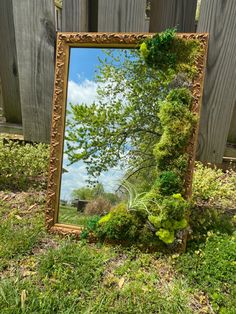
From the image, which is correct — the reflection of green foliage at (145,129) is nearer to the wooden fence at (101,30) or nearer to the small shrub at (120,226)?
the small shrub at (120,226)

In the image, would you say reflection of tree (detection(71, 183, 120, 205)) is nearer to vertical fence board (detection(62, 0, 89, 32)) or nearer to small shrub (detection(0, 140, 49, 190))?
small shrub (detection(0, 140, 49, 190))

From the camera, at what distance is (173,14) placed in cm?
232

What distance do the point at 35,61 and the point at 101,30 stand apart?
700 millimetres

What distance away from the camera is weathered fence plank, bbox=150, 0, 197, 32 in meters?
2.29

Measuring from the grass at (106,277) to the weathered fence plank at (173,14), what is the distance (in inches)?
65.8

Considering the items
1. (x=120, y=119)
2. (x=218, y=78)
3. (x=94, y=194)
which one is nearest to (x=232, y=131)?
(x=218, y=78)

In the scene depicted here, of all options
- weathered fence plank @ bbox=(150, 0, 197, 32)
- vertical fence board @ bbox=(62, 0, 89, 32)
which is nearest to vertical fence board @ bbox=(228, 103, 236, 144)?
weathered fence plank @ bbox=(150, 0, 197, 32)

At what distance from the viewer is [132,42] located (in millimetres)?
1924

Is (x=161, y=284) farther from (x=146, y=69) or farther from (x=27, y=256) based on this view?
(x=146, y=69)

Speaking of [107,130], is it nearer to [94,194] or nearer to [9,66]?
[94,194]

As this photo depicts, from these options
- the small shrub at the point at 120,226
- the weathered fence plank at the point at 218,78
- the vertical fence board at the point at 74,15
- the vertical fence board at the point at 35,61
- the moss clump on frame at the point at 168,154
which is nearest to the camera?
the moss clump on frame at the point at 168,154

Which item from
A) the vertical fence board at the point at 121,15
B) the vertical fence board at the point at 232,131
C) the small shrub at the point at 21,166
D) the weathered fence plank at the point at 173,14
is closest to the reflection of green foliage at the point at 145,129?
the vertical fence board at the point at 121,15

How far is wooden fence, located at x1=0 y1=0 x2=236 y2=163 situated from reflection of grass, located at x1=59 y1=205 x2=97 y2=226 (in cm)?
106

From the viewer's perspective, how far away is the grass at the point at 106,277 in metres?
1.55
